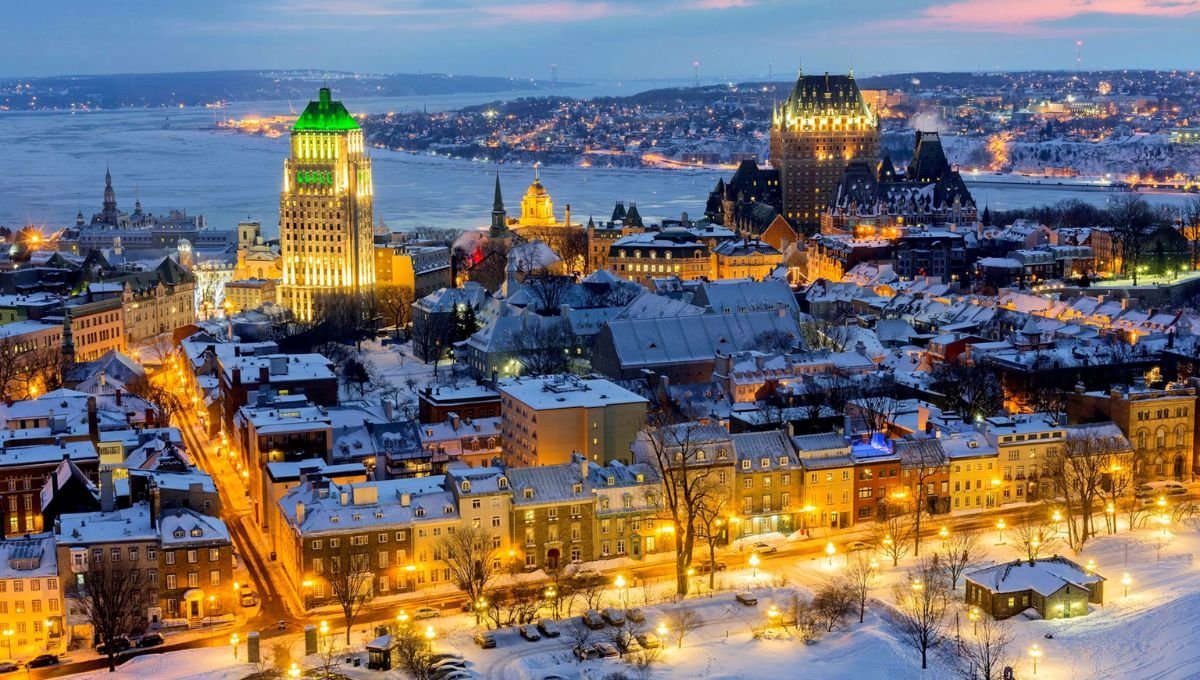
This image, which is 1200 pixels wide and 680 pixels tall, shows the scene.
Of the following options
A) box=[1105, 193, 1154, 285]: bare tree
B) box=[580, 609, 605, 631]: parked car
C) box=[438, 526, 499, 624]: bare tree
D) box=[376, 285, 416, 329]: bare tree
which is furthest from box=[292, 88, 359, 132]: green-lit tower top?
box=[580, 609, 605, 631]: parked car

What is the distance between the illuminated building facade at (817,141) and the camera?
109 meters

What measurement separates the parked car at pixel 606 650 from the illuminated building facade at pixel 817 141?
259 ft

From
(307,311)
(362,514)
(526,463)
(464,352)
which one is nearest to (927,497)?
(526,463)

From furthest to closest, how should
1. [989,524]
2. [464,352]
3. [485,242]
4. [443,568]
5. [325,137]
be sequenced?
[485,242] < [325,137] < [464,352] < [989,524] < [443,568]

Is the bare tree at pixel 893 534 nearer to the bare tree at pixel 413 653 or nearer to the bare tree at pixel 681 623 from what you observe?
the bare tree at pixel 681 623

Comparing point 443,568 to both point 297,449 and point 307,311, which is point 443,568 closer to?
point 297,449

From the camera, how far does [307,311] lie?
245 ft

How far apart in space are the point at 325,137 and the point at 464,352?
1794 centimetres

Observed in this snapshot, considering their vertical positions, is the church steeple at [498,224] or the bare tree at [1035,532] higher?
the church steeple at [498,224]

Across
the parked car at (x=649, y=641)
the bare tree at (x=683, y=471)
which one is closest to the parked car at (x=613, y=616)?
the parked car at (x=649, y=641)

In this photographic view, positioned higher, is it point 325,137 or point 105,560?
point 325,137

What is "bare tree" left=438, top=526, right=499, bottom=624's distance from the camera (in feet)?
111

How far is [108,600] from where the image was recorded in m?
31.3

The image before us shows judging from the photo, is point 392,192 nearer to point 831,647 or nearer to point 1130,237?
point 1130,237
